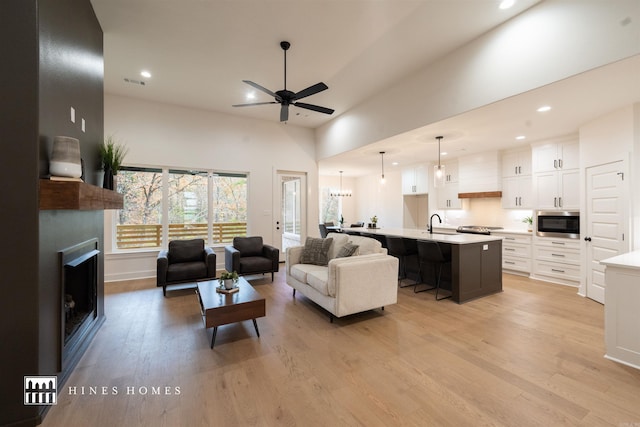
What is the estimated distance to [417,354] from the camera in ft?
8.22

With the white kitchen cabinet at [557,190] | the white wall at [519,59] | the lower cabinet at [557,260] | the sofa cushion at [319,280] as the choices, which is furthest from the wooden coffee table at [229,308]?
the white kitchen cabinet at [557,190]

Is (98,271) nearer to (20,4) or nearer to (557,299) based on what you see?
(20,4)

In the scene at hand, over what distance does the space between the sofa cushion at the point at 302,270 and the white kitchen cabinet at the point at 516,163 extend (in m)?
4.82

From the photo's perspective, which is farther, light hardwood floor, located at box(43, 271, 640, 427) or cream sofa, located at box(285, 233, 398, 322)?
cream sofa, located at box(285, 233, 398, 322)

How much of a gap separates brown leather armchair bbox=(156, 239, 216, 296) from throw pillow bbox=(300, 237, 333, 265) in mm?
1592

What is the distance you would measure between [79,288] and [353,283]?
2.92 meters

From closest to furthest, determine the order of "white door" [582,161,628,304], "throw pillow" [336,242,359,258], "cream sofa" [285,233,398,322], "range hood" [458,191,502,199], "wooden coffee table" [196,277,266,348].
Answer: "wooden coffee table" [196,277,266,348], "cream sofa" [285,233,398,322], "white door" [582,161,628,304], "throw pillow" [336,242,359,258], "range hood" [458,191,502,199]

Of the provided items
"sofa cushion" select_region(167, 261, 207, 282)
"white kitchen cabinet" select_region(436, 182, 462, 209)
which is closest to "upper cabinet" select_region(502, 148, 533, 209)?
"white kitchen cabinet" select_region(436, 182, 462, 209)

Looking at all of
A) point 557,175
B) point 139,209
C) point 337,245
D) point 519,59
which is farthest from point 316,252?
point 557,175

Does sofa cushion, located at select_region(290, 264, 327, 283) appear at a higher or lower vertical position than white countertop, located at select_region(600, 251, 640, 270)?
lower

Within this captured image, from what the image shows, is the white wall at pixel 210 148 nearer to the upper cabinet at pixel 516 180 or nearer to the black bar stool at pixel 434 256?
the black bar stool at pixel 434 256

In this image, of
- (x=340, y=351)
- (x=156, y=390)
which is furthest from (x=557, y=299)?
(x=156, y=390)

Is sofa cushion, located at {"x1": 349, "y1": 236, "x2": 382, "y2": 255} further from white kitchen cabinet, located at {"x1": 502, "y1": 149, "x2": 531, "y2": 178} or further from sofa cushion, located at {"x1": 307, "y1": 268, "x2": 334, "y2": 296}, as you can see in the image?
white kitchen cabinet, located at {"x1": 502, "y1": 149, "x2": 531, "y2": 178}

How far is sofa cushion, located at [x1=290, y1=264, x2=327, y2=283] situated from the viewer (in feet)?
12.2
